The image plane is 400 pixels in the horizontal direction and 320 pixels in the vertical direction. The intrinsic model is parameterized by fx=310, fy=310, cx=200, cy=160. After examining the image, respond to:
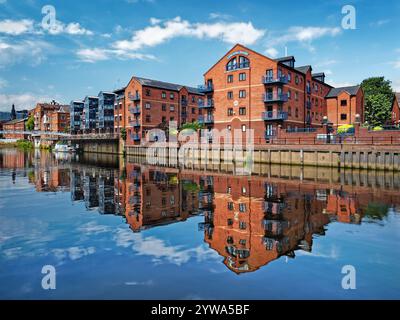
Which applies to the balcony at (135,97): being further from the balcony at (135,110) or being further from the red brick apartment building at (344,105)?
the red brick apartment building at (344,105)

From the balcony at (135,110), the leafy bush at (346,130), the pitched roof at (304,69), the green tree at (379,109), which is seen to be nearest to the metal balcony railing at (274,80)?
the pitched roof at (304,69)

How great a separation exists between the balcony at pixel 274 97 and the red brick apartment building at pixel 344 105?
21.2 m

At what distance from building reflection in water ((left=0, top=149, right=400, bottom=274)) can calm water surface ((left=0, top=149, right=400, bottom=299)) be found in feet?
0.22

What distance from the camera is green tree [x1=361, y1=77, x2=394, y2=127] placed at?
73.0 meters

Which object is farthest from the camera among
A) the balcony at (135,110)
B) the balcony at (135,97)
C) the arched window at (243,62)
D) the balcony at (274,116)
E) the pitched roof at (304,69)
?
the balcony at (135,110)

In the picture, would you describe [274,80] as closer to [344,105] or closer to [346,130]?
[346,130]

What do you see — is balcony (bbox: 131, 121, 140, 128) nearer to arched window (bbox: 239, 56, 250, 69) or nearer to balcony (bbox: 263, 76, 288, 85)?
arched window (bbox: 239, 56, 250, 69)

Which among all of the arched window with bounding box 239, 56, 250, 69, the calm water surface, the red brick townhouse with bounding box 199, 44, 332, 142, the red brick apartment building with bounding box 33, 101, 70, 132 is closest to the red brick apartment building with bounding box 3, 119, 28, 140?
the red brick apartment building with bounding box 33, 101, 70, 132

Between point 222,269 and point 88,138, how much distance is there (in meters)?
87.3

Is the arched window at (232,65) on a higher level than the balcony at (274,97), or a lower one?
higher

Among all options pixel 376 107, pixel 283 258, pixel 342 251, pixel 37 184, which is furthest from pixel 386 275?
pixel 376 107

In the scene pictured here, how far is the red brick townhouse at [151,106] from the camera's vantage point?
69.7 m

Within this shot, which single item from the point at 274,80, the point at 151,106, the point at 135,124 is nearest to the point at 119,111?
the point at 135,124
